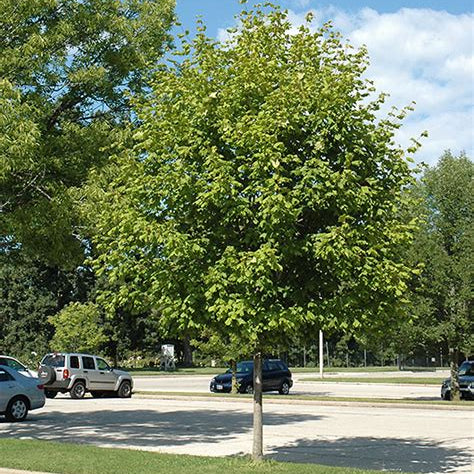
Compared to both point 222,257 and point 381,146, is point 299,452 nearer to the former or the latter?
point 222,257

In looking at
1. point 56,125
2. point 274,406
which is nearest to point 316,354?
point 274,406

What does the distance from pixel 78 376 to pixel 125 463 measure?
19.6 meters

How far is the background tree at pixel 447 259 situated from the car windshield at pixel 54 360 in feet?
47.6

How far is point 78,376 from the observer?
3025 cm

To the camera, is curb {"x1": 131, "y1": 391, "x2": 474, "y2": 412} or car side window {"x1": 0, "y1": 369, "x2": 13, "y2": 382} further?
curb {"x1": 131, "y1": 391, "x2": 474, "y2": 412}

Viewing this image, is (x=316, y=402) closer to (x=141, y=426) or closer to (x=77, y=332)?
(x=141, y=426)

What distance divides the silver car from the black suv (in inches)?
583

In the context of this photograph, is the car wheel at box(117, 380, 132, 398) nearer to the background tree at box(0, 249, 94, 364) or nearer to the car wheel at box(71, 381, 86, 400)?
the car wheel at box(71, 381, 86, 400)

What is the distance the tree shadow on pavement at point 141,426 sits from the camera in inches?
635

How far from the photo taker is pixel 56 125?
15648 millimetres

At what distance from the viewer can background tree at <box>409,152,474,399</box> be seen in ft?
Answer: 90.9

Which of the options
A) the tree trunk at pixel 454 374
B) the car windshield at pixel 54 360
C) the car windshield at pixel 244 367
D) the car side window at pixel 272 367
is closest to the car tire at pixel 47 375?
the car windshield at pixel 54 360

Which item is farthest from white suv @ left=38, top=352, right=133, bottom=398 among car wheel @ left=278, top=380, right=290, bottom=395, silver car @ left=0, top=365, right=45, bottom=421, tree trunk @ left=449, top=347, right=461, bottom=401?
tree trunk @ left=449, top=347, right=461, bottom=401

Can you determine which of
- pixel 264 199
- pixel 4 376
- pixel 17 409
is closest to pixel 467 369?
pixel 17 409
